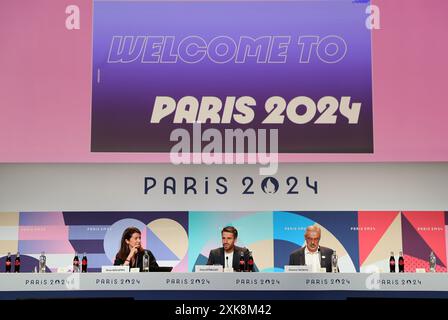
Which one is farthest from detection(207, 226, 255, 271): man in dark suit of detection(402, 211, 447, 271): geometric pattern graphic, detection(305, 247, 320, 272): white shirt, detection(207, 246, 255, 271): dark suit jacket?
detection(402, 211, 447, 271): geometric pattern graphic

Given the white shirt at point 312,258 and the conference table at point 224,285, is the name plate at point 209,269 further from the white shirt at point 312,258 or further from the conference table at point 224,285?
the white shirt at point 312,258

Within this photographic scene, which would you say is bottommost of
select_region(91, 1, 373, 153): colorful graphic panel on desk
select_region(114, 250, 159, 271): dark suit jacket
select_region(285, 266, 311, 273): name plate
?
select_region(285, 266, 311, 273): name plate

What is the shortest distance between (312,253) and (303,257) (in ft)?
0.36

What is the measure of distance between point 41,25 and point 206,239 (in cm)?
258

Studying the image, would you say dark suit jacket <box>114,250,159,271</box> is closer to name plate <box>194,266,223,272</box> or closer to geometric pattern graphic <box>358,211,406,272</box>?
name plate <box>194,266,223,272</box>

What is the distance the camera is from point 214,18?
6.38 m

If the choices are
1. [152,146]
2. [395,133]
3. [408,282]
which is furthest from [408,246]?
[152,146]

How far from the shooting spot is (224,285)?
4.54m

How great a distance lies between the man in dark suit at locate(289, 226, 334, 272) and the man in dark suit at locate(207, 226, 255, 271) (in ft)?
1.64

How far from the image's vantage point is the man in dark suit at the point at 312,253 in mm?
6637

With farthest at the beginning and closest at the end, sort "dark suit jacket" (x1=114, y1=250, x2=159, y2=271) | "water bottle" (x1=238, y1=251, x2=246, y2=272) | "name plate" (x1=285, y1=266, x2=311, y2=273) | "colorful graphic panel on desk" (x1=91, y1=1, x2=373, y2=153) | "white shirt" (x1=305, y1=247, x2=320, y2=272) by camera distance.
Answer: "white shirt" (x1=305, y1=247, x2=320, y2=272) → "dark suit jacket" (x1=114, y1=250, x2=159, y2=271) → "colorful graphic panel on desk" (x1=91, y1=1, x2=373, y2=153) → "water bottle" (x1=238, y1=251, x2=246, y2=272) → "name plate" (x1=285, y1=266, x2=311, y2=273)

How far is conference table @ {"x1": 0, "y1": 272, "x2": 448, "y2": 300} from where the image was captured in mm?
4484

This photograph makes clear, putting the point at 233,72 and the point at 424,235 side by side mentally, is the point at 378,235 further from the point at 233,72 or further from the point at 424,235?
the point at 233,72

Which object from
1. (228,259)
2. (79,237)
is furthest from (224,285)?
(79,237)
